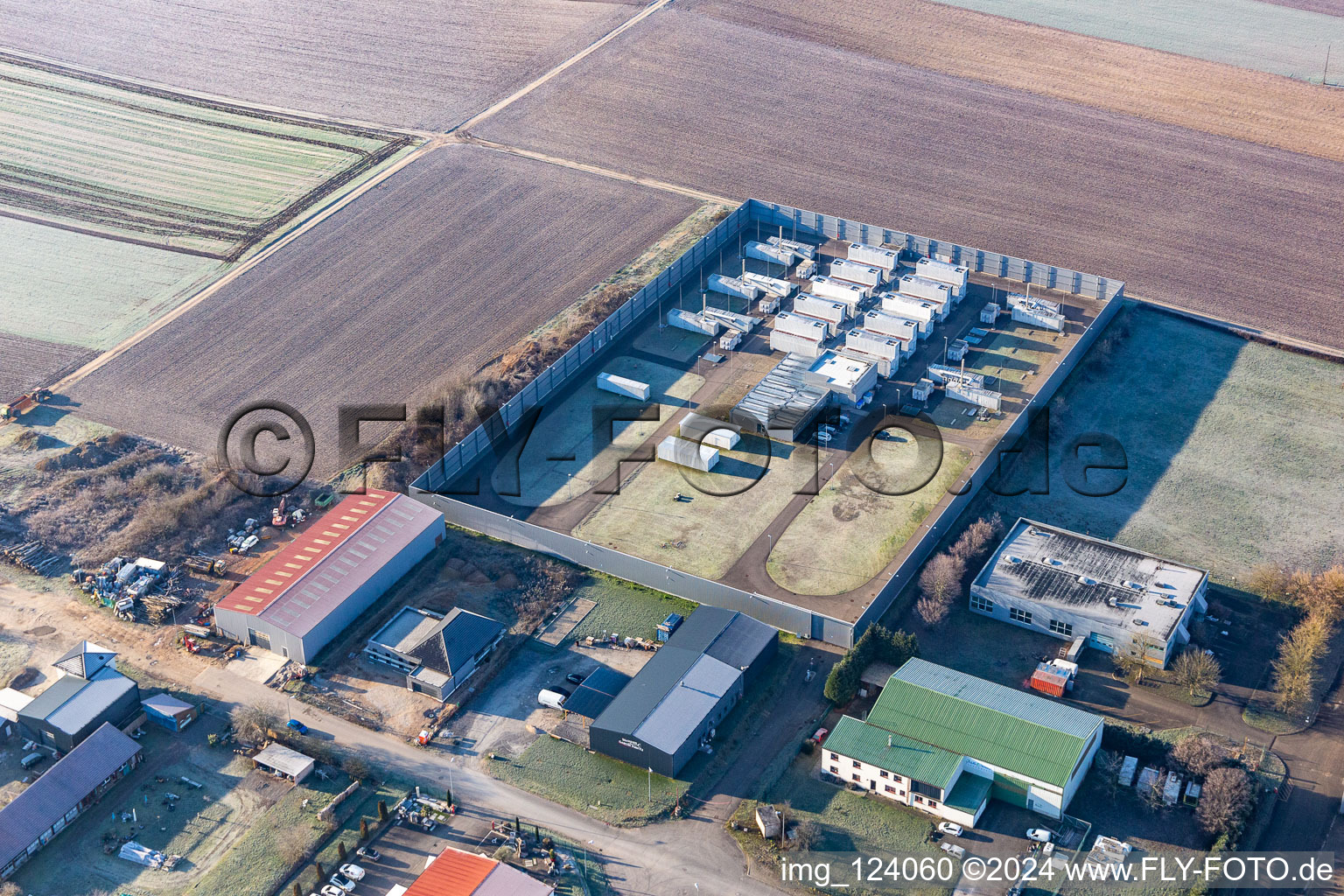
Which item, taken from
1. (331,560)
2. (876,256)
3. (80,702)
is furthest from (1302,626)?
(80,702)

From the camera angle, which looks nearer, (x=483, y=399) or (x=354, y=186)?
(x=483, y=399)

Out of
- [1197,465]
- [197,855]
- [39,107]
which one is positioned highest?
[39,107]

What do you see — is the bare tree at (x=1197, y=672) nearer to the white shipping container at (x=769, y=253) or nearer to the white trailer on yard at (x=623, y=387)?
the white trailer on yard at (x=623, y=387)

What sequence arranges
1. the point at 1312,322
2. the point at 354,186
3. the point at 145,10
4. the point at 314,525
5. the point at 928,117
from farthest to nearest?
1. the point at 145,10
2. the point at 928,117
3. the point at 354,186
4. the point at 1312,322
5. the point at 314,525

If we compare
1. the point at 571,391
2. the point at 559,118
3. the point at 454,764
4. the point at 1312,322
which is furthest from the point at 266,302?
the point at 1312,322

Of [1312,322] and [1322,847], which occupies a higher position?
[1312,322]

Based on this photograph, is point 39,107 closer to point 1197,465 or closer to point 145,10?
point 145,10

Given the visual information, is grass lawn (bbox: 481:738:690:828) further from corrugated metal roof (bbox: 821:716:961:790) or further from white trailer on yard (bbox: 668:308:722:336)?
white trailer on yard (bbox: 668:308:722:336)
